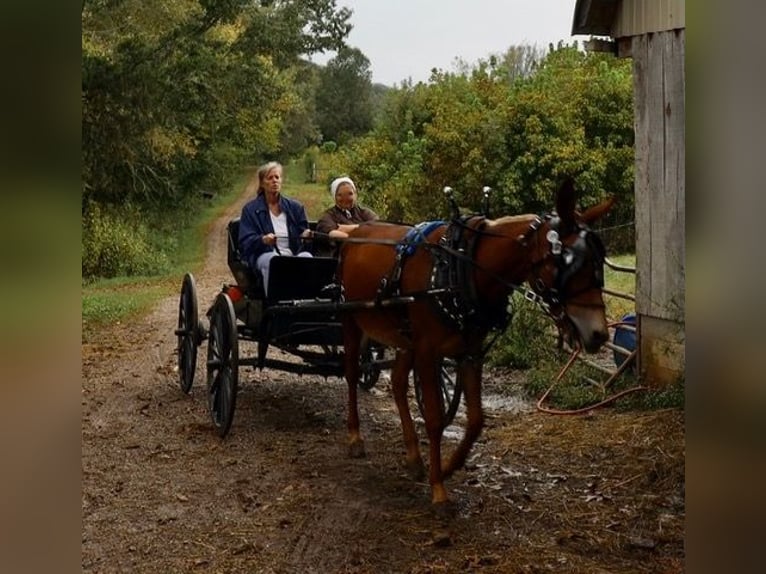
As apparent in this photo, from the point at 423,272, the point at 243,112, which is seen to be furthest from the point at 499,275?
the point at 243,112

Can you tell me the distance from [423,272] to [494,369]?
166 cm

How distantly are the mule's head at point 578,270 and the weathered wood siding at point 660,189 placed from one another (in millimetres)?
1269

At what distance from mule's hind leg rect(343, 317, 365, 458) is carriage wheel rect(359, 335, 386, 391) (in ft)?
0.21

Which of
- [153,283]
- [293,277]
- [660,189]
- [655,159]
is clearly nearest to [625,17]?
[655,159]

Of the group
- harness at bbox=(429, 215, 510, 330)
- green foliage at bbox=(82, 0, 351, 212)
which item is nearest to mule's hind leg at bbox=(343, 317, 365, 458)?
harness at bbox=(429, 215, 510, 330)

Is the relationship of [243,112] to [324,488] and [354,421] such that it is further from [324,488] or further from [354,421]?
[324,488]

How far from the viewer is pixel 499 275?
266 cm

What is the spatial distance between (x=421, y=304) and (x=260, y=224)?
3.71ft

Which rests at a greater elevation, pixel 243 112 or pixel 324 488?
pixel 243 112

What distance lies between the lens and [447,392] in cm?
385

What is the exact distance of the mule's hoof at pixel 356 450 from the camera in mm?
3615

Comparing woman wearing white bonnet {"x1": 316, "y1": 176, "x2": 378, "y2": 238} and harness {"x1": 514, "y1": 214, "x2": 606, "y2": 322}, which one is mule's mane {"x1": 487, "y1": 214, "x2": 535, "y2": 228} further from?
woman wearing white bonnet {"x1": 316, "y1": 176, "x2": 378, "y2": 238}
